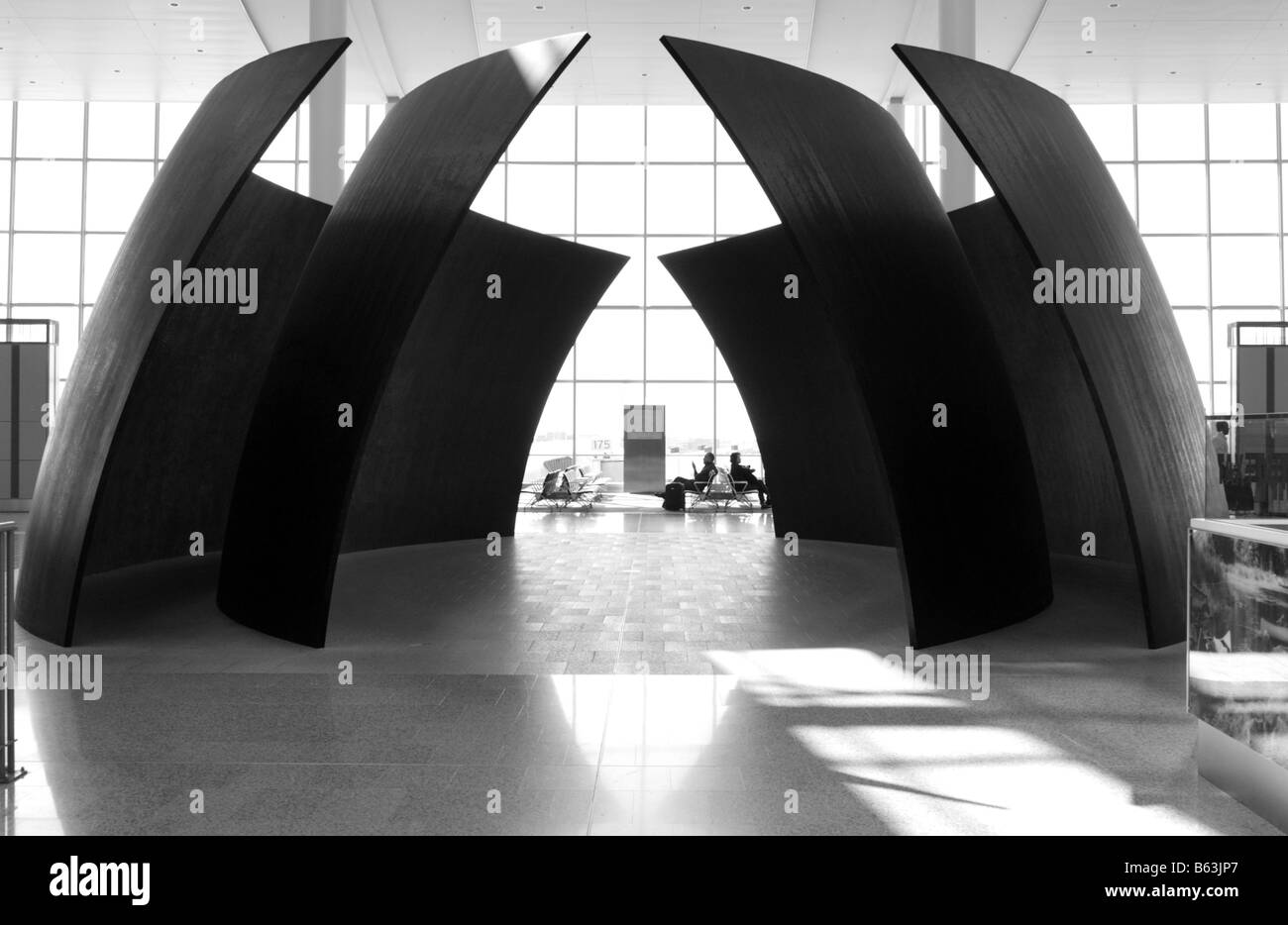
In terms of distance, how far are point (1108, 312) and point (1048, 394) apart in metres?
3.86

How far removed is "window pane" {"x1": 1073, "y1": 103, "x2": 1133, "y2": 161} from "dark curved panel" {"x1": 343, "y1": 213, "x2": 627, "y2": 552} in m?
15.1

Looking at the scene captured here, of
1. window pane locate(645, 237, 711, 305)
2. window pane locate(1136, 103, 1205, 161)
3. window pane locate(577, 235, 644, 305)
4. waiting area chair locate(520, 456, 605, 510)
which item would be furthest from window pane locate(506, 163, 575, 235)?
window pane locate(1136, 103, 1205, 161)

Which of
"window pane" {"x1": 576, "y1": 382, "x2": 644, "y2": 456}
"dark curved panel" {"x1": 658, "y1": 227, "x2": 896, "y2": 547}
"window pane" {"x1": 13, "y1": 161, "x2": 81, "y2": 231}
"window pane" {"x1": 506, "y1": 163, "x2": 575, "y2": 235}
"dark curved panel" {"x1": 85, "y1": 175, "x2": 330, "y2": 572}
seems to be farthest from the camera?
"window pane" {"x1": 506, "y1": 163, "x2": 575, "y2": 235}

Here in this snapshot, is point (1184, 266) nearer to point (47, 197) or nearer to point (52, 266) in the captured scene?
point (52, 266)

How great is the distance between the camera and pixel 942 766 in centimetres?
427

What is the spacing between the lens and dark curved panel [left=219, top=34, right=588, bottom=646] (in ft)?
21.6

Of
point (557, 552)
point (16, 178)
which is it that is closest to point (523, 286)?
point (557, 552)

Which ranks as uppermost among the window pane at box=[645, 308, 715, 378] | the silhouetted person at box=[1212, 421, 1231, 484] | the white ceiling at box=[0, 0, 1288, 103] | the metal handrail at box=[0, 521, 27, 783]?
the white ceiling at box=[0, 0, 1288, 103]

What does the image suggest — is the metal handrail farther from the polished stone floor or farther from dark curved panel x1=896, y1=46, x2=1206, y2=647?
dark curved panel x1=896, y1=46, x2=1206, y2=647

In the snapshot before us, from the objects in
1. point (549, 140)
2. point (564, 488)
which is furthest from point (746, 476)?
point (549, 140)

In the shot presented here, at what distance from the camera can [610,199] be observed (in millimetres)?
21969

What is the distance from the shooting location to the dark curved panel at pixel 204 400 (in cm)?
968

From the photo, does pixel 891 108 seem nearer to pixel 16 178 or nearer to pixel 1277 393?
pixel 1277 393

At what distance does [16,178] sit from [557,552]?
706 inches
